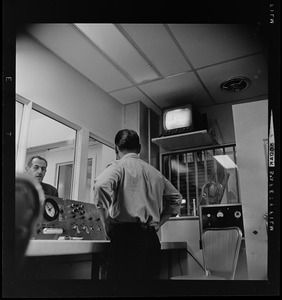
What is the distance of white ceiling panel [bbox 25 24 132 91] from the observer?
3.78 ft

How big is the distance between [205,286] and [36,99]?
3.11ft

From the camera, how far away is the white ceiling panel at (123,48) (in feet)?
4.00

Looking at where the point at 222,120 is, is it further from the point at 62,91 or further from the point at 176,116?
the point at 62,91

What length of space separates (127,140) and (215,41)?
54 cm

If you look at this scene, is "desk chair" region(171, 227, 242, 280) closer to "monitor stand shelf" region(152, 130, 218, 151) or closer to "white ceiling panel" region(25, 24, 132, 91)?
"monitor stand shelf" region(152, 130, 218, 151)

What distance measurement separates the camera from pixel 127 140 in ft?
4.24

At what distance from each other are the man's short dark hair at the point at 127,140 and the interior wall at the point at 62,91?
3 cm

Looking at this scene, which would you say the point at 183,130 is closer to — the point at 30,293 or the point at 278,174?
the point at 278,174

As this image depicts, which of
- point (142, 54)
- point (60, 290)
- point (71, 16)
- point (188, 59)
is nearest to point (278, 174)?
point (188, 59)

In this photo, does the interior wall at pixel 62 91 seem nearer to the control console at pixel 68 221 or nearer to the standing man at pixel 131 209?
the standing man at pixel 131 209

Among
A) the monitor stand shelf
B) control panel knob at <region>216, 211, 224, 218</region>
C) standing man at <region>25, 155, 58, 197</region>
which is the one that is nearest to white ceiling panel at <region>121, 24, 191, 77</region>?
the monitor stand shelf


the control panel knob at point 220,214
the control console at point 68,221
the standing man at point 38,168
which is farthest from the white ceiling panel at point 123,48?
the control panel knob at point 220,214

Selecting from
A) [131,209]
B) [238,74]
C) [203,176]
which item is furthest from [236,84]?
[203,176]

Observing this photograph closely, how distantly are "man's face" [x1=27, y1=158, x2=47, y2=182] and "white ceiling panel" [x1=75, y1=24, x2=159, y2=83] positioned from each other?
53 cm
